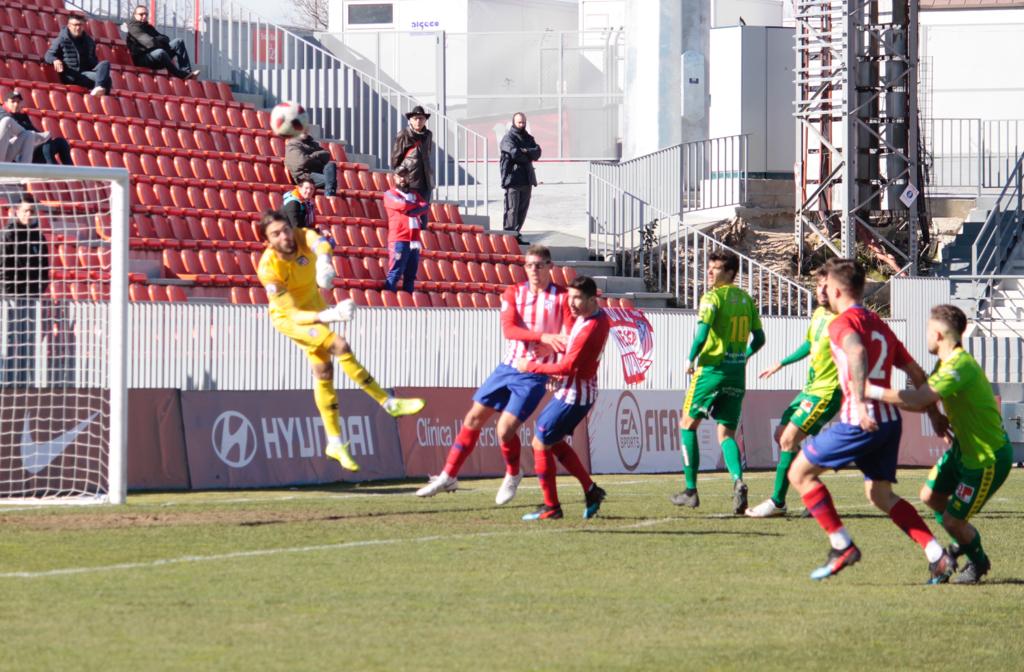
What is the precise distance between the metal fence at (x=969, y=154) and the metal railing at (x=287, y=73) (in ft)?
37.4

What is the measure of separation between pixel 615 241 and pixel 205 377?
36.8 ft

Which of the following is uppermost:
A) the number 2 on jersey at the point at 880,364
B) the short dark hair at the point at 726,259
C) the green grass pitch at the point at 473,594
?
the short dark hair at the point at 726,259

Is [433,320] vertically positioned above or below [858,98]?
below

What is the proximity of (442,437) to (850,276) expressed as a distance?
8971mm

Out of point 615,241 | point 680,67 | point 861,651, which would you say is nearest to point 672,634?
point 861,651

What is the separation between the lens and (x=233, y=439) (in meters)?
15.8

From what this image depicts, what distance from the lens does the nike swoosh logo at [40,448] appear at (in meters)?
14.3

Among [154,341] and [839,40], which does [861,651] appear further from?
[839,40]

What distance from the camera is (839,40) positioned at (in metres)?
27.9

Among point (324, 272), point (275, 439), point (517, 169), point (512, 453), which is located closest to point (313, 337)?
point (324, 272)

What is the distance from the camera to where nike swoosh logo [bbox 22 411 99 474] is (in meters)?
14.3

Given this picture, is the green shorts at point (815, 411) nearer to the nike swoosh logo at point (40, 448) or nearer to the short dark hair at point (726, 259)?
the short dark hair at point (726, 259)

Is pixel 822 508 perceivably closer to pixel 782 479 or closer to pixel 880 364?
pixel 880 364

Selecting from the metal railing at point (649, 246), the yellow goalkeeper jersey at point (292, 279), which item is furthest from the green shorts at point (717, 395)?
the metal railing at point (649, 246)
